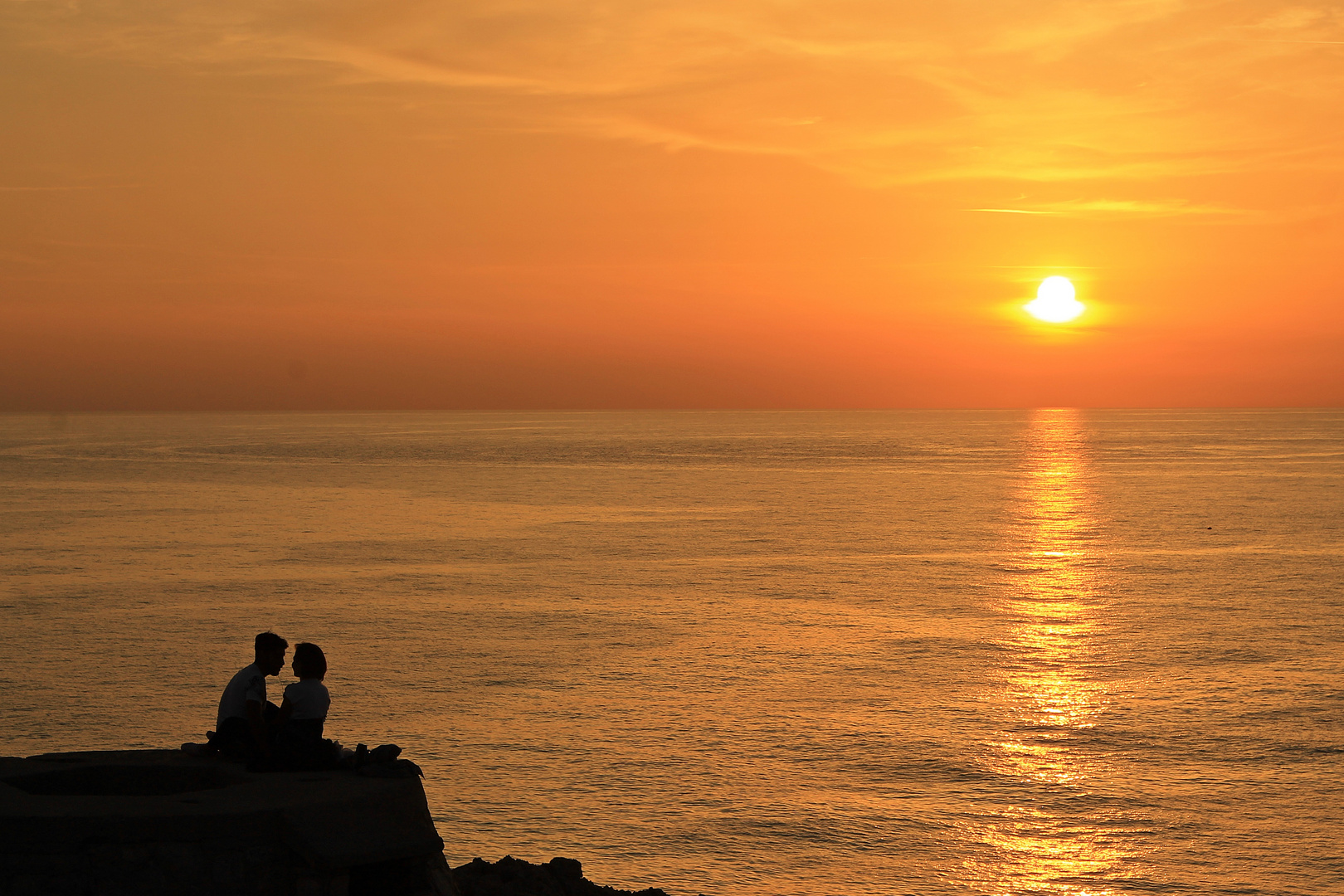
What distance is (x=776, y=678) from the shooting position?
101ft

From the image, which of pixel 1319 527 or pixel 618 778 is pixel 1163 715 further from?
pixel 1319 527

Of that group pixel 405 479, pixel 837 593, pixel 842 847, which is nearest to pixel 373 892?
pixel 842 847

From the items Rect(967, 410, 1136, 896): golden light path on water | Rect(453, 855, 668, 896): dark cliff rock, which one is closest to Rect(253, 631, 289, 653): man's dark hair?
Rect(453, 855, 668, 896): dark cliff rock

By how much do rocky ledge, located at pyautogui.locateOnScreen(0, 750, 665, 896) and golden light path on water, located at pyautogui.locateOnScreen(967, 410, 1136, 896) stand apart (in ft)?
36.5

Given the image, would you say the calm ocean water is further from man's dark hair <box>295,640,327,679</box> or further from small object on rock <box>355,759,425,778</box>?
man's dark hair <box>295,640,327,679</box>

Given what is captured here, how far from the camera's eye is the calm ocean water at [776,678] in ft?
66.0

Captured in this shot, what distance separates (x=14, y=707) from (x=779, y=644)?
773 inches

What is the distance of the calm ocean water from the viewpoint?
66.0ft

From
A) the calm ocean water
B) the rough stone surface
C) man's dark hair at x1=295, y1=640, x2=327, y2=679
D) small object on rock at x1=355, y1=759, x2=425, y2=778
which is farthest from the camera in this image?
the calm ocean water

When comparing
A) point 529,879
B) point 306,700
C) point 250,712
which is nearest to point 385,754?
point 306,700

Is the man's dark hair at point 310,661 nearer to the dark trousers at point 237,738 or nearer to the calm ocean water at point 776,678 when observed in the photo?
the dark trousers at point 237,738

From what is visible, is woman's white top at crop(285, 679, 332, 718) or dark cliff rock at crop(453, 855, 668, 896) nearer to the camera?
woman's white top at crop(285, 679, 332, 718)

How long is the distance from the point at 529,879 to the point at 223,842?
20.8ft

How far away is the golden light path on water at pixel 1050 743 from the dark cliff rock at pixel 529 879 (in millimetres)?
6417
